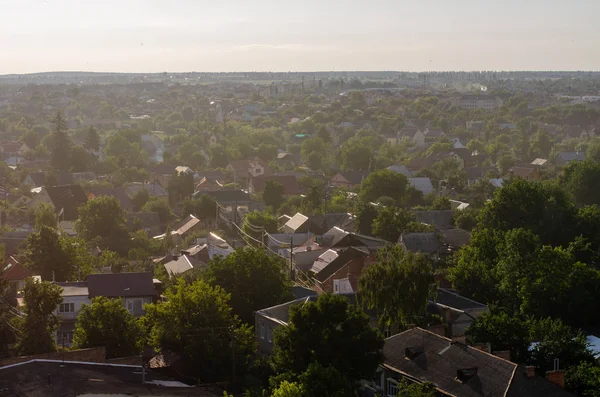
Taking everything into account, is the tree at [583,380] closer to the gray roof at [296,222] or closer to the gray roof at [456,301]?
the gray roof at [456,301]

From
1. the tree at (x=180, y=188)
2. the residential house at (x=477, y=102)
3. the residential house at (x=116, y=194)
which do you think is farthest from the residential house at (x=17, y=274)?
the residential house at (x=477, y=102)

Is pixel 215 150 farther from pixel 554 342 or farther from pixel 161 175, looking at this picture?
pixel 554 342

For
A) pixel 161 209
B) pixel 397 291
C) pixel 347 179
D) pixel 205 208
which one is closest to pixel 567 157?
pixel 347 179

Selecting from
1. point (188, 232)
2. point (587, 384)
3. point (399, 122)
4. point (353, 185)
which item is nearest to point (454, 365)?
point (587, 384)

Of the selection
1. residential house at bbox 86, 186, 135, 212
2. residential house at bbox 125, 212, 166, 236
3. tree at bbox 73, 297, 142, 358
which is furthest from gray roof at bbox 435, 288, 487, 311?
residential house at bbox 86, 186, 135, 212

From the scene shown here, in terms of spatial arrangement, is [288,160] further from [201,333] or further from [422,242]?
[201,333]
